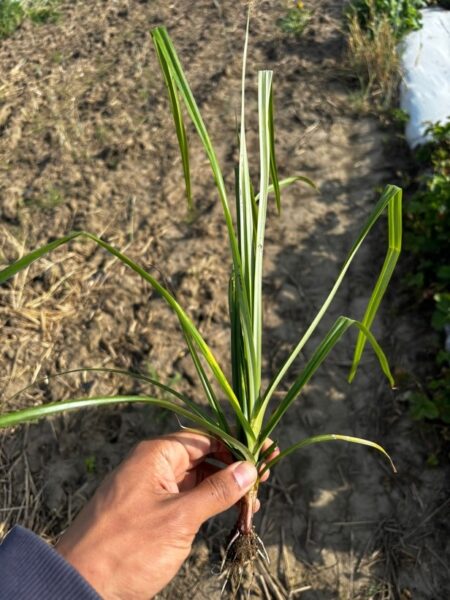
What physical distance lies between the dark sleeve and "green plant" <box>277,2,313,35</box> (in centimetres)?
308

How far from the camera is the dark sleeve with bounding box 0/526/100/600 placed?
1.15 meters

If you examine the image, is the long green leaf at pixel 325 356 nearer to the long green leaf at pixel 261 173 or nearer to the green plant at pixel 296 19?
the long green leaf at pixel 261 173

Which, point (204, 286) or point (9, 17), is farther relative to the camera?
point (9, 17)

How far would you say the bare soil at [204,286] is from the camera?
5.98 ft

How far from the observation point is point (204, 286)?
2.39m

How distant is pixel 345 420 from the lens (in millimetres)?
2010

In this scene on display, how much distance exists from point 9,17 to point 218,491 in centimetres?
373

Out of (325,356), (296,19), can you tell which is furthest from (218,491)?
(296,19)

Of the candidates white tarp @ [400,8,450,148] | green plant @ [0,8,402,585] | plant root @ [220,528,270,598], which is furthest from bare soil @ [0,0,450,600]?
green plant @ [0,8,402,585]

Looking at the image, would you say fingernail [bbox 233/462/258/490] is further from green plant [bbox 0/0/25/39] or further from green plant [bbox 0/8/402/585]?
green plant [bbox 0/0/25/39]

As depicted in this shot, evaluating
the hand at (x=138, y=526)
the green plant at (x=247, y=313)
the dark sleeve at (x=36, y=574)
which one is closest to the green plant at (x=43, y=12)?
the green plant at (x=247, y=313)

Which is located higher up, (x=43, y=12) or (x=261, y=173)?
(x=43, y=12)

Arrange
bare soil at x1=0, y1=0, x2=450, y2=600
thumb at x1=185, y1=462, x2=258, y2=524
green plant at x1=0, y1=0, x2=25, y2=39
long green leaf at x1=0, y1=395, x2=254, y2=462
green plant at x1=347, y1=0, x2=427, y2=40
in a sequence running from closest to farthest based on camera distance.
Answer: long green leaf at x1=0, y1=395, x2=254, y2=462, thumb at x1=185, y1=462, x2=258, y2=524, bare soil at x1=0, y1=0, x2=450, y2=600, green plant at x1=347, y1=0, x2=427, y2=40, green plant at x1=0, y1=0, x2=25, y2=39

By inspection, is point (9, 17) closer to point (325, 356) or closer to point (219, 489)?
point (325, 356)
